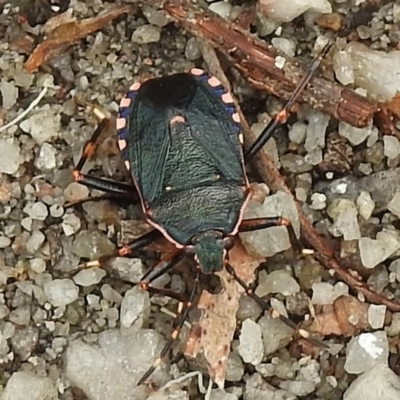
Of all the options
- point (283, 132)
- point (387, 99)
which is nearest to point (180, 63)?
point (283, 132)

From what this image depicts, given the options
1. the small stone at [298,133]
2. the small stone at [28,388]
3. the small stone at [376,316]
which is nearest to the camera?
the small stone at [28,388]

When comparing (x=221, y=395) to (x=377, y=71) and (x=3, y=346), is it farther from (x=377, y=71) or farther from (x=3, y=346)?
(x=377, y=71)

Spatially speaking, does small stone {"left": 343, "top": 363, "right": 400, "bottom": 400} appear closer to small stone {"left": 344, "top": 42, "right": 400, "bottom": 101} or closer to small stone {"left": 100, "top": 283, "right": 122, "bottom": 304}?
small stone {"left": 100, "top": 283, "right": 122, "bottom": 304}

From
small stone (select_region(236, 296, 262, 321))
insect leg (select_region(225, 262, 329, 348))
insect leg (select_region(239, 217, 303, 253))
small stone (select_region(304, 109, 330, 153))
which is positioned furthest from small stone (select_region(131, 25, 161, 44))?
small stone (select_region(236, 296, 262, 321))

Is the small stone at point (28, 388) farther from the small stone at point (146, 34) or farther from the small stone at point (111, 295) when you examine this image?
the small stone at point (146, 34)

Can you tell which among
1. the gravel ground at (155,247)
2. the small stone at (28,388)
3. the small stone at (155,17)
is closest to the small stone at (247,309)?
the gravel ground at (155,247)

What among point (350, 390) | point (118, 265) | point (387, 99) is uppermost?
point (387, 99)

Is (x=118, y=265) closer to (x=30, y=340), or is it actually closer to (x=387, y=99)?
(x=30, y=340)

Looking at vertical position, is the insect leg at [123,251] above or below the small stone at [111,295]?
above

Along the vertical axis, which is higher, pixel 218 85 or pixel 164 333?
pixel 218 85
